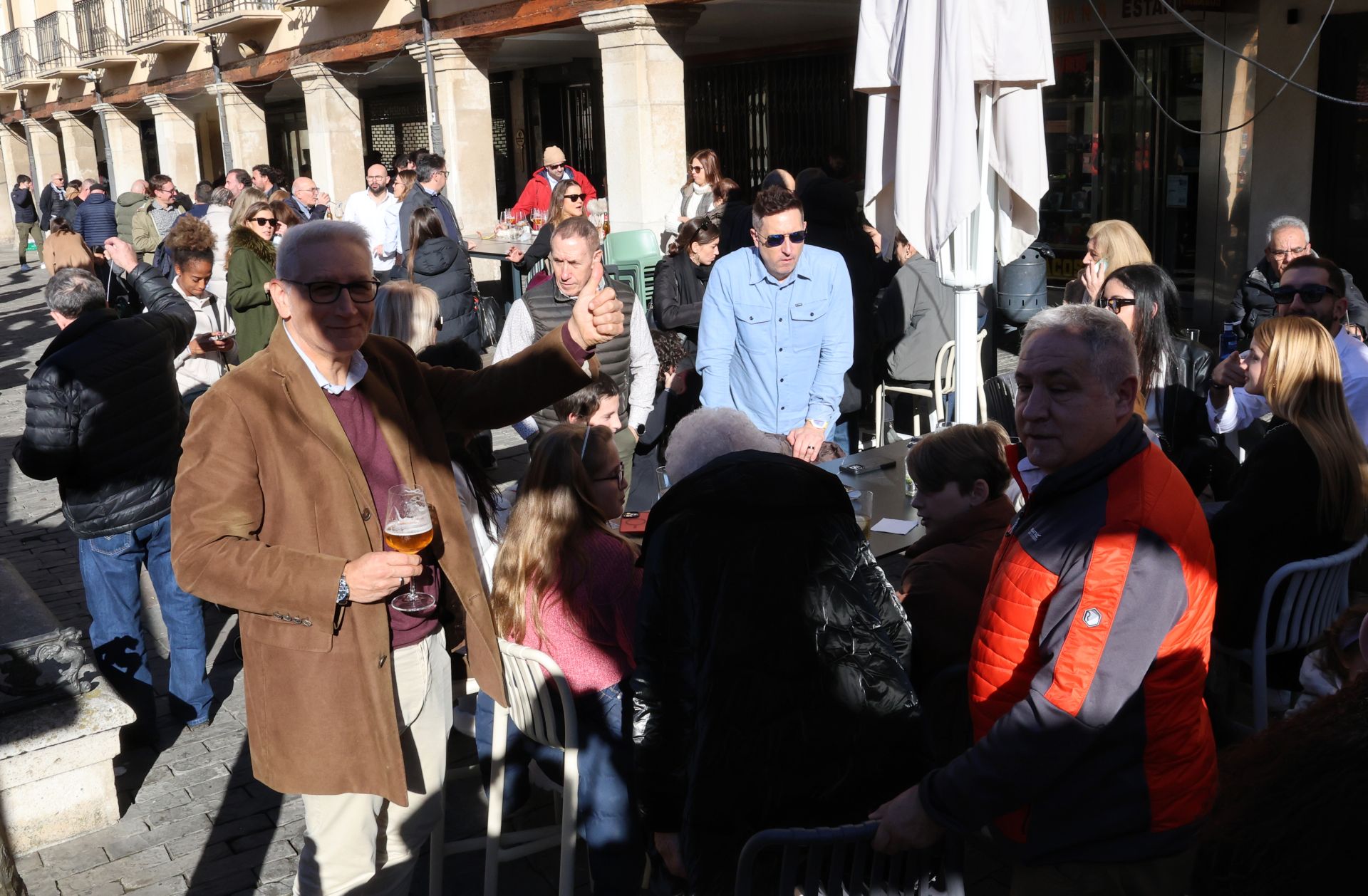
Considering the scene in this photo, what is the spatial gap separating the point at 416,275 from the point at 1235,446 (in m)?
5.33

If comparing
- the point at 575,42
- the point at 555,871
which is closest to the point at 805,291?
the point at 555,871

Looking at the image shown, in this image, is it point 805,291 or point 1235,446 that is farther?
point 1235,446

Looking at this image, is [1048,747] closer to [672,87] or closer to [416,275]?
[416,275]

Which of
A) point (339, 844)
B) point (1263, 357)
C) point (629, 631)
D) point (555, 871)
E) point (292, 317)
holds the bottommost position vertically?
point (555, 871)

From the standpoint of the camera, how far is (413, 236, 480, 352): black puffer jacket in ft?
27.0

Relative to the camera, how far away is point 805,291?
5047 millimetres

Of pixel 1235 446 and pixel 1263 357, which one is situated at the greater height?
pixel 1263 357

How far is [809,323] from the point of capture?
5082 mm

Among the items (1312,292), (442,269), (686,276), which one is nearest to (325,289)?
(1312,292)

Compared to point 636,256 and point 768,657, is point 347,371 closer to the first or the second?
point 768,657

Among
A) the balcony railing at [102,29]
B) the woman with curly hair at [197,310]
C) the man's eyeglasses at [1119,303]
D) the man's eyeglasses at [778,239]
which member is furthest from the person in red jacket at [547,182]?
the balcony railing at [102,29]

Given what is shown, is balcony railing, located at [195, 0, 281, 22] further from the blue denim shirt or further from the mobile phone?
the mobile phone

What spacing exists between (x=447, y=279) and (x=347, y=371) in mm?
5692

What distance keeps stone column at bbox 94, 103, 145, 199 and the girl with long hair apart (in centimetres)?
3389
